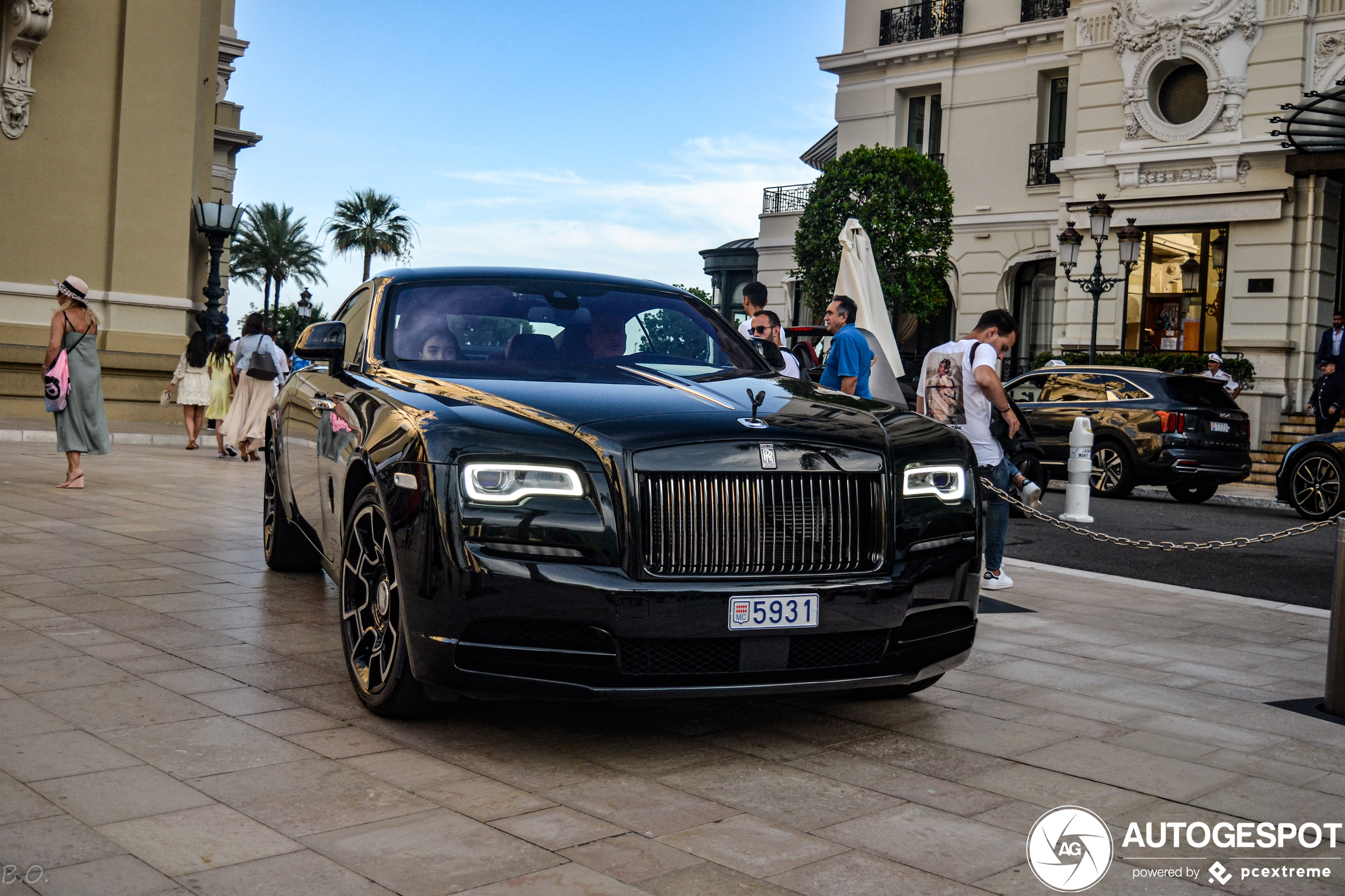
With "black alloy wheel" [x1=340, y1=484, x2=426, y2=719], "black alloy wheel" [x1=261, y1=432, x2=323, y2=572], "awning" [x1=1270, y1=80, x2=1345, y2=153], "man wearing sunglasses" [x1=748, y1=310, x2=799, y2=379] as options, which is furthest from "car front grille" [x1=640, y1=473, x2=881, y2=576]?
"awning" [x1=1270, y1=80, x2=1345, y2=153]

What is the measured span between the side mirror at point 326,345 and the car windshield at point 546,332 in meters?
0.34

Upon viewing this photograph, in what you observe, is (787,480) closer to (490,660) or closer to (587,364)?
(490,660)

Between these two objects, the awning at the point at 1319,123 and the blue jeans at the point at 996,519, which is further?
the awning at the point at 1319,123

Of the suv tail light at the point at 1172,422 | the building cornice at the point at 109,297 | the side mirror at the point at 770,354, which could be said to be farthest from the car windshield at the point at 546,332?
the building cornice at the point at 109,297

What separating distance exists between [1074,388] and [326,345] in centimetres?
1292

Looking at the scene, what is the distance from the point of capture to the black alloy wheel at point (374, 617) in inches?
170

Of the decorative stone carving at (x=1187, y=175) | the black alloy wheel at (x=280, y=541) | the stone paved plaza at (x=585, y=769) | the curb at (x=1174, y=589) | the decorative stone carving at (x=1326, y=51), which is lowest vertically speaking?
the stone paved plaza at (x=585, y=769)

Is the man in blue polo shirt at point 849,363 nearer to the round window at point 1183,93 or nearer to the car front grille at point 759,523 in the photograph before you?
the car front grille at point 759,523

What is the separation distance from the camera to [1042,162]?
3083cm

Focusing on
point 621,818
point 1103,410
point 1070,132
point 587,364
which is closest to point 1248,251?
point 1070,132

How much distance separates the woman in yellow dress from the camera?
58.3ft

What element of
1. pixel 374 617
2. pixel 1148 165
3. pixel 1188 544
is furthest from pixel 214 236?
pixel 374 617

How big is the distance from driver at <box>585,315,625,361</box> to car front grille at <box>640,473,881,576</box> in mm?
1460

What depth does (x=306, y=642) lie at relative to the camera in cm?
569
